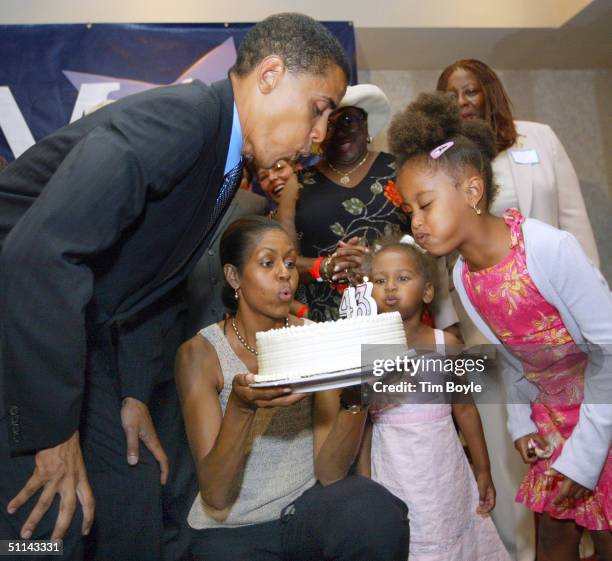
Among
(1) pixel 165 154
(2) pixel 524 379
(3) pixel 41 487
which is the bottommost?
(3) pixel 41 487

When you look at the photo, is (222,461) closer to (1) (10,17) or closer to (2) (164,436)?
(2) (164,436)

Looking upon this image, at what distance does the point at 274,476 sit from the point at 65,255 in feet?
3.60

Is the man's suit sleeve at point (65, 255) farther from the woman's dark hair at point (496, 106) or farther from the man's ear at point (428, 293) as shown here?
the woman's dark hair at point (496, 106)

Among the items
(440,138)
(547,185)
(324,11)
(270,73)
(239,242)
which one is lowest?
(239,242)

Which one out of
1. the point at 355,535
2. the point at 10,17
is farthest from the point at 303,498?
the point at 10,17

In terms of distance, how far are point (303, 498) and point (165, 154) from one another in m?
1.20

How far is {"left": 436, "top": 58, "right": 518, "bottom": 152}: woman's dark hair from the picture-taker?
303cm

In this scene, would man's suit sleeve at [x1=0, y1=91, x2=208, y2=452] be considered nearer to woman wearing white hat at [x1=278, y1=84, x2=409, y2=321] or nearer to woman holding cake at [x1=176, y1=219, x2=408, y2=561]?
woman holding cake at [x1=176, y1=219, x2=408, y2=561]

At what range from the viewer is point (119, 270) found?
5.54 ft

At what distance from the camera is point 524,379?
6.84 ft

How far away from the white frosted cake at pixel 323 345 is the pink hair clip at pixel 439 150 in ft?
2.57

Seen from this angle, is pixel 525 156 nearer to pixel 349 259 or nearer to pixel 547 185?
pixel 547 185

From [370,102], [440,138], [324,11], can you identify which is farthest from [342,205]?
[324,11]

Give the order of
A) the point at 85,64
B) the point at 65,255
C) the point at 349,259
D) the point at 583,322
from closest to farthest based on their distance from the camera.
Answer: the point at 65,255
the point at 583,322
the point at 349,259
the point at 85,64
